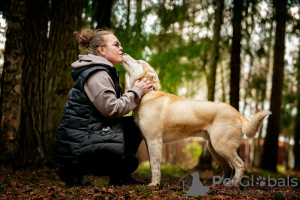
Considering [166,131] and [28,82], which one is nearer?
[166,131]

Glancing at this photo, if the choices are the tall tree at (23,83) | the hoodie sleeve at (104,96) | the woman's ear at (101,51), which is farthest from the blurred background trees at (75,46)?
the hoodie sleeve at (104,96)

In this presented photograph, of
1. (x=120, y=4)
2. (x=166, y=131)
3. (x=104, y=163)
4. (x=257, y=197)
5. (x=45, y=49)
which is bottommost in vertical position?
(x=257, y=197)

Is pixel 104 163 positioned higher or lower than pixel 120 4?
lower

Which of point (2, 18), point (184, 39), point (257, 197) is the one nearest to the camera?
point (257, 197)

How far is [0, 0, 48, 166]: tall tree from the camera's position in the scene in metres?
4.70

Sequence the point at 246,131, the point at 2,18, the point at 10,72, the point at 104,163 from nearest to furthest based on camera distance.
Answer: the point at 104,163 → the point at 246,131 → the point at 10,72 → the point at 2,18

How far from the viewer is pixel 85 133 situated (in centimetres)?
329

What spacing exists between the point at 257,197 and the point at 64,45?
181 inches

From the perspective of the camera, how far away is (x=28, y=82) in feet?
16.8

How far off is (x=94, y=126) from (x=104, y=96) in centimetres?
42

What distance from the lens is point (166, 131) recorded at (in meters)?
4.02

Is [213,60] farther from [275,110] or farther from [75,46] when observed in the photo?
[75,46]

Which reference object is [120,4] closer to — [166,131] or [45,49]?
[45,49]

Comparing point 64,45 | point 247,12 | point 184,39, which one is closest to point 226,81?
point 184,39
